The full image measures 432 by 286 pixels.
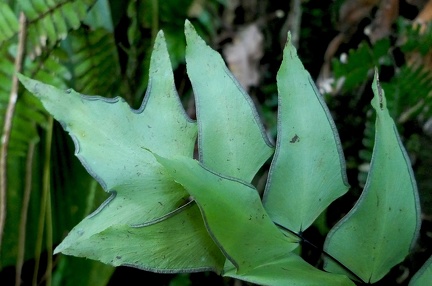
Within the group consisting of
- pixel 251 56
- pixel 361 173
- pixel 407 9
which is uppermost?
pixel 407 9

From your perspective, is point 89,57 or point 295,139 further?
point 89,57

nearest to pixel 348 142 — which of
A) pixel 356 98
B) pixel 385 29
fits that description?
pixel 356 98

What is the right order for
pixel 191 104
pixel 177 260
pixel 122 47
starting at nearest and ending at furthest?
pixel 177 260 → pixel 122 47 → pixel 191 104

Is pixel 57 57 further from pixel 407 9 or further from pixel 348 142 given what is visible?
pixel 407 9

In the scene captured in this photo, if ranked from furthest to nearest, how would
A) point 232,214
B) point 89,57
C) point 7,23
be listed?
1. point 89,57
2. point 7,23
3. point 232,214

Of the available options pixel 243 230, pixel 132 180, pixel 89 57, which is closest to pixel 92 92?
pixel 89 57

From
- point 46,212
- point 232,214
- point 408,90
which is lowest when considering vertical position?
point 46,212

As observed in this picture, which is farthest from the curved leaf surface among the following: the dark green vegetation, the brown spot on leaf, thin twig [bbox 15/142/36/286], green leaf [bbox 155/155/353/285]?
thin twig [bbox 15/142/36/286]

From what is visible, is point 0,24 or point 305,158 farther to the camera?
point 0,24

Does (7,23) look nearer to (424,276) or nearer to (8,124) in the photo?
(8,124)
